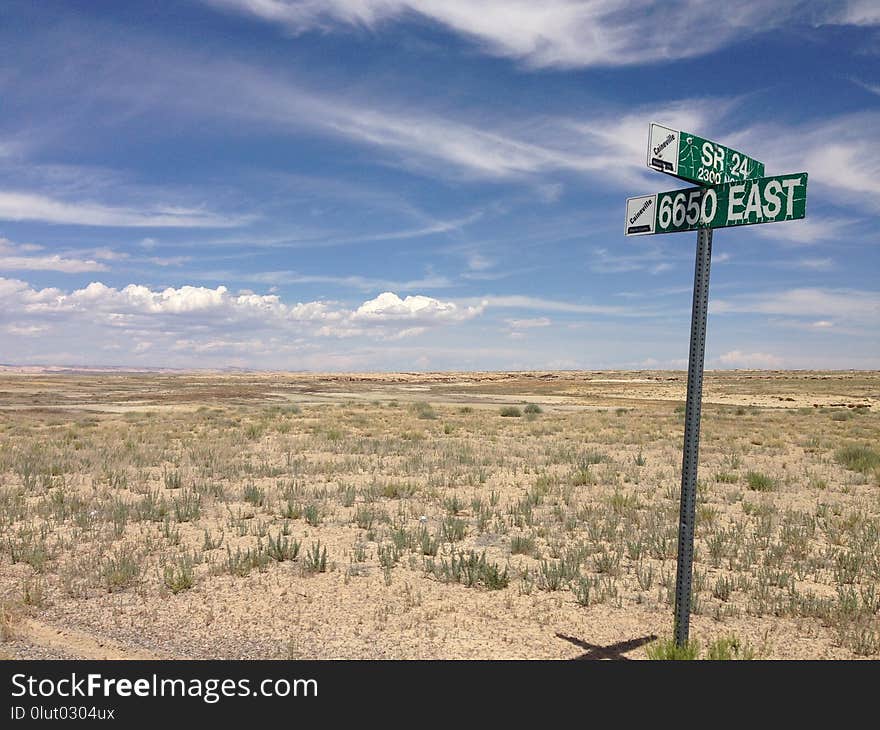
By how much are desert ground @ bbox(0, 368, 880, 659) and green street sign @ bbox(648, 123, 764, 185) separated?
3.67 metres

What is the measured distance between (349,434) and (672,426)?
1575cm

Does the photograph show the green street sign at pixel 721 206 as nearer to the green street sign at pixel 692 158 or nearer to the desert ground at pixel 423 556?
the green street sign at pixel 692 158

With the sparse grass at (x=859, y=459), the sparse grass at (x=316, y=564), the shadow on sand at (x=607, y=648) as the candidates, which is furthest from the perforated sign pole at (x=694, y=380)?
the sparse grass at (x=859, y=459)

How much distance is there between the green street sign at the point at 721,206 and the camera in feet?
13.8

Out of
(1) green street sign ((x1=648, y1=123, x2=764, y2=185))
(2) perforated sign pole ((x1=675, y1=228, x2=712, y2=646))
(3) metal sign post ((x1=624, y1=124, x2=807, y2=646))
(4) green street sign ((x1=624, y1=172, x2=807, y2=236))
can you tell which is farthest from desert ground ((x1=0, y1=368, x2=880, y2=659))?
(1) green street sign ((x1=648, y1=123, x2=764, y2=185))

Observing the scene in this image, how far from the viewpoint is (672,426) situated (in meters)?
30.8

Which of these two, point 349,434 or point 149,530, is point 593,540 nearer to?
point 149,530

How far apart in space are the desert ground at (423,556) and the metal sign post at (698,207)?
59.2 inches

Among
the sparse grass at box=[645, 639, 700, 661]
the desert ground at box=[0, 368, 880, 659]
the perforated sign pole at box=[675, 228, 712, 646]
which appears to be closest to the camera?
the perforated sign pole at box=[675, 228, 712, 646]

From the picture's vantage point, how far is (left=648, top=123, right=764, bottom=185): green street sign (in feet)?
14.5

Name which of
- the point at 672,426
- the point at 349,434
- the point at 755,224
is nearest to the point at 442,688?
the point at 755,224

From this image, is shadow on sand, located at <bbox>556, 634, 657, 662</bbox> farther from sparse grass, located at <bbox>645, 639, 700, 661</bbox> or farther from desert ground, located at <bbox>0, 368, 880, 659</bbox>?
sparse grass, located at <bbox>645, 639, 700, 661</bbox>

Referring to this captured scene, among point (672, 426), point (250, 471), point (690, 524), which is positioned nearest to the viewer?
point (690, 524)

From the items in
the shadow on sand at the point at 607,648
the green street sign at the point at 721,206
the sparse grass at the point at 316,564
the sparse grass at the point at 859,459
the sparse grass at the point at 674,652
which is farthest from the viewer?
the sparse grass at the point at 859,459
